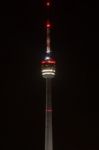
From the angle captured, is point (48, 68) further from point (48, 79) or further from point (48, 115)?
point (48, 115)

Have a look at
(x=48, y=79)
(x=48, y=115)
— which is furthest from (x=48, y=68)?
(x=48, y=115)

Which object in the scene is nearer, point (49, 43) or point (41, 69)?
A: point (41, 69)

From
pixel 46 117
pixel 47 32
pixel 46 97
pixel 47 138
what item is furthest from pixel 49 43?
pixel 47 138

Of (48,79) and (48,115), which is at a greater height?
(48,79)

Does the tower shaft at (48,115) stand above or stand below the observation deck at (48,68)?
below

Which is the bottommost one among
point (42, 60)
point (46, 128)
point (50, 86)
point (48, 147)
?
point (48, 147)

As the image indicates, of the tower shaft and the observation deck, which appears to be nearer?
the observation deck

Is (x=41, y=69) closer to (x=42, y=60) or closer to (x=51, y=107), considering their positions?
(x=42, y=60)

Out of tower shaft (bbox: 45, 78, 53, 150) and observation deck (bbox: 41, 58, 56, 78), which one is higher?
observation deck (bbox: 41, 58, 56, 78)

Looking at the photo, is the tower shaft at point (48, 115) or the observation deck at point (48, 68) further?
the tower shaft at point (48, 115)

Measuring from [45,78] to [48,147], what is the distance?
667 inches

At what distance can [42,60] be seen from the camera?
229 feet

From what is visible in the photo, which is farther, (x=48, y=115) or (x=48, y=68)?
(x=48, y=115)

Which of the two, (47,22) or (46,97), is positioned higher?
(47,22)
